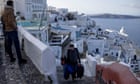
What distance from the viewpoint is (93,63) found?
11.4 metres

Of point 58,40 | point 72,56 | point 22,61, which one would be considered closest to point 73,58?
point 72,56

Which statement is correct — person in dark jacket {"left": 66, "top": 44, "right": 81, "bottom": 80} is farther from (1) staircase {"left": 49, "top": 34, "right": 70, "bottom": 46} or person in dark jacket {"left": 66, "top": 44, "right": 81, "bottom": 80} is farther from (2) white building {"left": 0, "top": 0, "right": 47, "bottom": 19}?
(2) white building {"left": 0, "top": 0, "right": 47, "bottom": 19}

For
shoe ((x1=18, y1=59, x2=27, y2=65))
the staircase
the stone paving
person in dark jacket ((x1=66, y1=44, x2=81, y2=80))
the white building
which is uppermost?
person in dark jacket ((x1=66, y1=44, x2=81, y2=80))

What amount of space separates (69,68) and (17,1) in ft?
88.3

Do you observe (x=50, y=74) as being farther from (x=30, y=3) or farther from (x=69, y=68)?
(x=30, y=3)

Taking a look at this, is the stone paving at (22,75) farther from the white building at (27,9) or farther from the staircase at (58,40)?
the white building at (27,9)

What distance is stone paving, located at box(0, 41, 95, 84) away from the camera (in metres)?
9.88

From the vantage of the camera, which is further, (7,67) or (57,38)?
(57,38)

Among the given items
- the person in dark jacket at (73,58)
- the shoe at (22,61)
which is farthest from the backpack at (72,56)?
the shoe at (22,61)

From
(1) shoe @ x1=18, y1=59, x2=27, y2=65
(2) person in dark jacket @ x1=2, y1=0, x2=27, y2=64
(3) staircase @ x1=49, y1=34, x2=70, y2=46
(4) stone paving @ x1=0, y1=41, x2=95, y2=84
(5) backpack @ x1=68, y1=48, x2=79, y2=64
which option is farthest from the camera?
(3) staircase @ x1=49, y1=34, x2=70, y2=46

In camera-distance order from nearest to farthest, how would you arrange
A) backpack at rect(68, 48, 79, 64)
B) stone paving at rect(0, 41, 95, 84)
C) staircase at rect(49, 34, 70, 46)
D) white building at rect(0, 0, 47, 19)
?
stone paving at rect(0, 41, 95, 84) → backpack at rect(68, 48, 79, 64) → staircase at rect(49, 34, 70, 46) → white building at rect(0, 0, 47, 19)

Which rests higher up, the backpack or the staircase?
the backpack

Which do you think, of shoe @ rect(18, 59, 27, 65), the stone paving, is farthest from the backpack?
shoe @ rect(18, 59, 27, 65)

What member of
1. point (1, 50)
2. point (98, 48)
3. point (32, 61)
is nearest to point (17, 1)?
point (98, 48)
